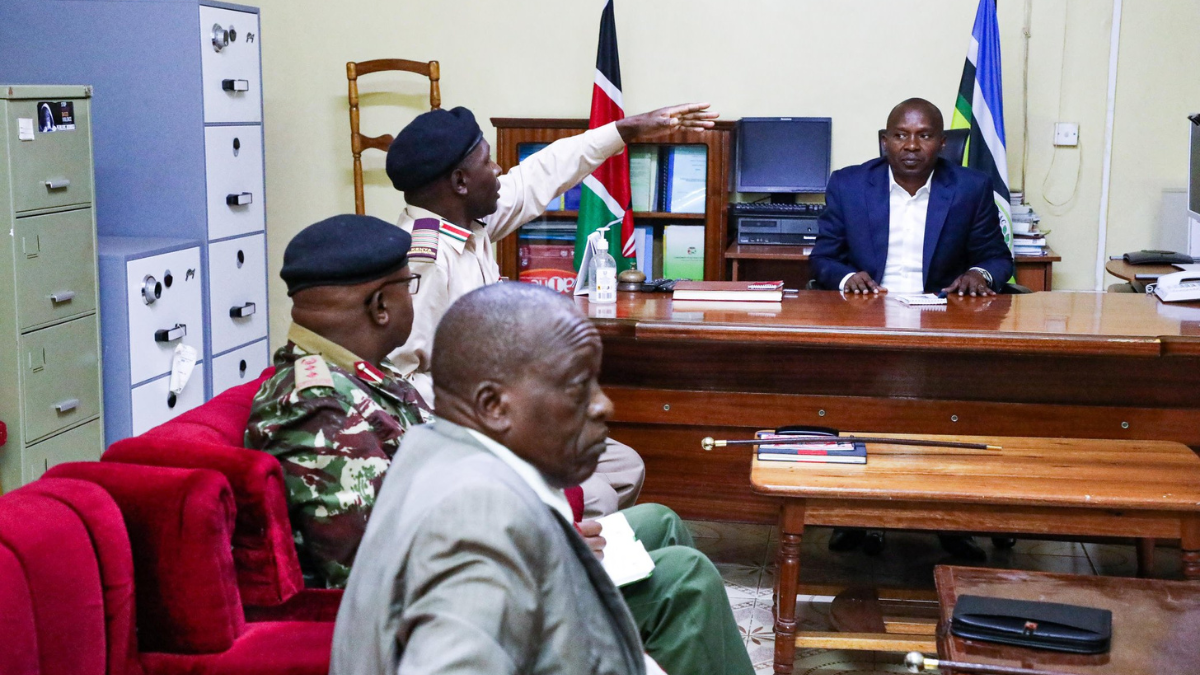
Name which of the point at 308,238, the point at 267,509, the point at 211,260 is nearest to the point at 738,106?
the point at 211,260

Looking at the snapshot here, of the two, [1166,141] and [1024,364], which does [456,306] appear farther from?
[1166,141]

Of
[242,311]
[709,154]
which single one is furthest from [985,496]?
[242,311]

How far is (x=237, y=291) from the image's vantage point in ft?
16.6

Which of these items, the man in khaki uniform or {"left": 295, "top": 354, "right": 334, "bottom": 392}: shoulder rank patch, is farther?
the man in khaki uniform

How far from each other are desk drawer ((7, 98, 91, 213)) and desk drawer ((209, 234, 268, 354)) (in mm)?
849

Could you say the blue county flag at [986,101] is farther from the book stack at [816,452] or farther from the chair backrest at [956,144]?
the book stack at [816,452]

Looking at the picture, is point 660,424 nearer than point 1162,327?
No

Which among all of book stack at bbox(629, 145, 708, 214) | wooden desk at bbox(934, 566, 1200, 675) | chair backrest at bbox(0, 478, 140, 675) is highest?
book stack at bbox(629, 145, 708, 214)

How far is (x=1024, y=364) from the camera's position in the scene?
3141 mm

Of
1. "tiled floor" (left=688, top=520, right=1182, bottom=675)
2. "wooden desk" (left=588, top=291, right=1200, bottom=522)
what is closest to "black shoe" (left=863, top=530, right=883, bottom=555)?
"tiled floor" (left=688, top=520, right=1182, bottom=675)

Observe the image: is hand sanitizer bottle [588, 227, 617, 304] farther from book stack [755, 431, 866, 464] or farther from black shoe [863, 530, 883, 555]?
black shoe [863, 530, 883, 555]

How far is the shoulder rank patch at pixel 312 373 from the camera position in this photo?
6.03ft

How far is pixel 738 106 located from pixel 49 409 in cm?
318

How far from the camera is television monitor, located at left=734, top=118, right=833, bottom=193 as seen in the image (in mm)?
5293
